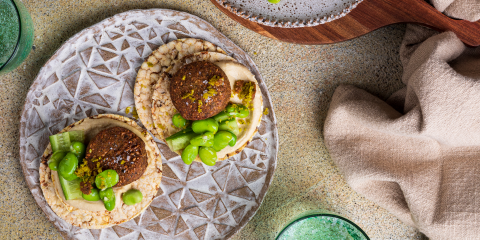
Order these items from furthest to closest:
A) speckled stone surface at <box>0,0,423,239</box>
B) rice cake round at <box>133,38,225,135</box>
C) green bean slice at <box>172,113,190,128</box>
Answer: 1. speckled stone surface at <box>0,0,423,239</box>
2. rice cake round at <box>133,38,225,135</box>
3. green bean slice at <box>172,113,190,128</box>

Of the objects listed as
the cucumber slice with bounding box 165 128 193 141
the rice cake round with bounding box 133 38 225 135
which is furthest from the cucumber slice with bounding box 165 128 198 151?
the rice cake round with bounding box 133 38 225 135

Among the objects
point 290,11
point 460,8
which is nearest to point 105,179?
point 290,11

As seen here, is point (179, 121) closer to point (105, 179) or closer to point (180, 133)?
point (180, 133)

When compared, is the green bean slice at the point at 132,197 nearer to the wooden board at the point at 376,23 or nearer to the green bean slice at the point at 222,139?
the green bean slice at the point at 222,139

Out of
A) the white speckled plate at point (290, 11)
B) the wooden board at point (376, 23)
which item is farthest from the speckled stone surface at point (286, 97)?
the white speckled plate at point (290, 11)

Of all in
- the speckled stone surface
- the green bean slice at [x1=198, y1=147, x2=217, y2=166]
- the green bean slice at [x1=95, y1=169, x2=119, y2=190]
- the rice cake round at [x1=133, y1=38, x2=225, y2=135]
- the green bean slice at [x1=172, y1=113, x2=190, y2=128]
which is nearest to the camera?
the green bean slice at [x1=95, y1=169, x2=119, y2=190]

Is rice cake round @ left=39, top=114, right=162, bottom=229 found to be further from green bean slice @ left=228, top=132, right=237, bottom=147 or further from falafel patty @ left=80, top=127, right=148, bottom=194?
green bean slice @ left=228, top=132, right=237, bottom=147

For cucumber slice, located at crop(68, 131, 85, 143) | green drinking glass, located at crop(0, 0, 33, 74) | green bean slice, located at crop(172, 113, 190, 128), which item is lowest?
cucumber slice, located at crop(68, 131, 85, 143)
